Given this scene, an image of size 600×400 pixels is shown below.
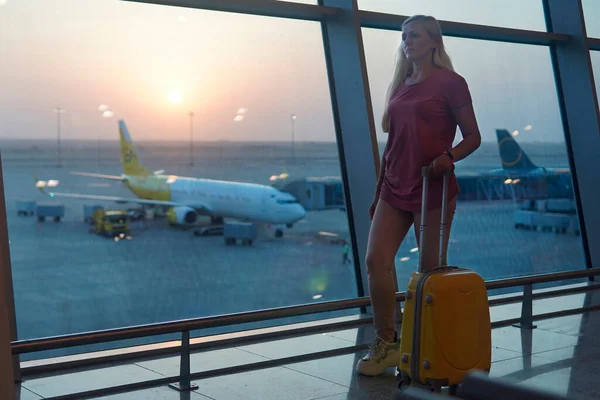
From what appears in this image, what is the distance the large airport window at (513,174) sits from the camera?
5105 millimetres

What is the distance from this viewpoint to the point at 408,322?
8.25 feet

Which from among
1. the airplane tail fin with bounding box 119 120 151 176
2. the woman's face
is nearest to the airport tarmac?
the airplane tail fin with bounding box 119 120 151 176

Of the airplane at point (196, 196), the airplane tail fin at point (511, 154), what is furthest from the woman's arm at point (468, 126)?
the airplane tail fin at point (511, 154)

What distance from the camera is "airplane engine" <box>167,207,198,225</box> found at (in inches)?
165

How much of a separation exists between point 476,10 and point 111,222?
9.03ft

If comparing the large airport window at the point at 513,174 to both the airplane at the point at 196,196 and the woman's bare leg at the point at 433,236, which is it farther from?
the woman's bare leg at the point at 433,236

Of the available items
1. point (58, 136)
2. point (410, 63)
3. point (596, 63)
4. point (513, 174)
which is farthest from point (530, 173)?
point (58, 136)

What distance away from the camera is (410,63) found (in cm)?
289

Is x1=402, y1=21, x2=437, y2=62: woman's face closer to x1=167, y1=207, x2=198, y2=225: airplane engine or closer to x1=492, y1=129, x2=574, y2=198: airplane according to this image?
x1=167, y1=207, x2=198, y2=225: airplane engine

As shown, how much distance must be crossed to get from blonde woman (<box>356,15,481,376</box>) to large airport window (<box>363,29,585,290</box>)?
185 centimetres

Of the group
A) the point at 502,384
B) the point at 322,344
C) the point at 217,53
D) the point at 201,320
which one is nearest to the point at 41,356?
the point at 201,320

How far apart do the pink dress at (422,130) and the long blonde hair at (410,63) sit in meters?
0.05

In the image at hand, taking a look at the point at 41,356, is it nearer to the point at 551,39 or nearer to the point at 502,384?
the point at 502,384

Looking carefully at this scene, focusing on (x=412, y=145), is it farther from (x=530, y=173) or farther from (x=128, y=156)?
(x=530, y=173)
